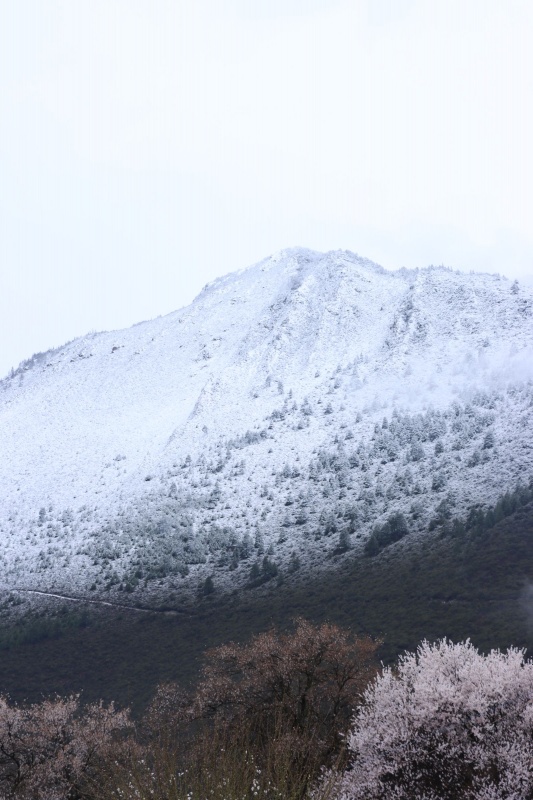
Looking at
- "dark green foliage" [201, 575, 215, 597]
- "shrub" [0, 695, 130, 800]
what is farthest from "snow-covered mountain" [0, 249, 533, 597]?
"shrub" [0, 695, 130, 800]

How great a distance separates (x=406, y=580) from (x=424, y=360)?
4405 centimetres

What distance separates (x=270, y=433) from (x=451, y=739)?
59.7 m

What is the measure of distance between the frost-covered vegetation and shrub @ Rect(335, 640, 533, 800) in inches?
1.2

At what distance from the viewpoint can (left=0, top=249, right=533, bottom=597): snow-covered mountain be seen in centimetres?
5522

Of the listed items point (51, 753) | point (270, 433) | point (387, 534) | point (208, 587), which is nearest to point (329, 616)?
point (387, 534)

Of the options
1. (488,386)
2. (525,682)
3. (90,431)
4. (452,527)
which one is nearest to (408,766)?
Result: (525,682)

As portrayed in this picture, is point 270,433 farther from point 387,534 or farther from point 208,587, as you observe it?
point 387,534

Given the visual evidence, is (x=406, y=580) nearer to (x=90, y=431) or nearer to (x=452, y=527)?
(x=452, y=527)

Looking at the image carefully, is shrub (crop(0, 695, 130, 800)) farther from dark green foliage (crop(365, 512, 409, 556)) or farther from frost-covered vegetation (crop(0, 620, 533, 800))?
dark green foliage (crop(365, 512, 409, 556))

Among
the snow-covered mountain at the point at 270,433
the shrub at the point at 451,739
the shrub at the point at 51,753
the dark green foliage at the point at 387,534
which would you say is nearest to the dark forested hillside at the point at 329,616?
the dark green foliage at the point at 387,534

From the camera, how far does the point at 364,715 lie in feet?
58.2

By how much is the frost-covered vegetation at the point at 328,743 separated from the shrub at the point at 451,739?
29mm

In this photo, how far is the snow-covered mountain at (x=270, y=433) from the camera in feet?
181

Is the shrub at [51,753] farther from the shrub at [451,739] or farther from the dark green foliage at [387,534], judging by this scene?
the dark green foliage at [387,534]
